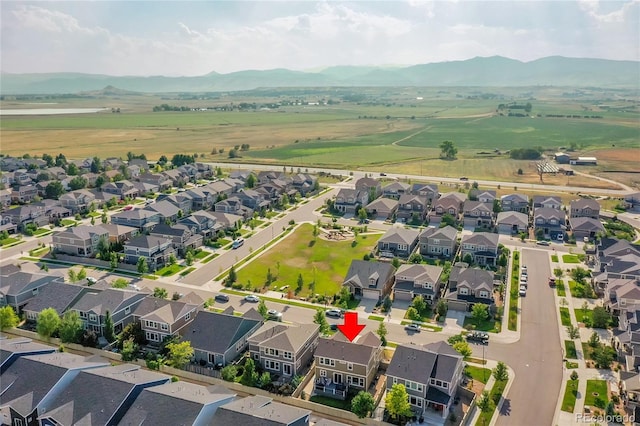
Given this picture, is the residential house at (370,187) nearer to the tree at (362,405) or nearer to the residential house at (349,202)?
the residential house at (349,202)

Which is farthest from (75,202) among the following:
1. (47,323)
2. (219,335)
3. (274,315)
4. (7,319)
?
(219,335)

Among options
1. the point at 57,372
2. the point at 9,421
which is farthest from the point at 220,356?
the point at 9,421

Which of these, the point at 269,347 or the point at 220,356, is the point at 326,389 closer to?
the point at 269,347

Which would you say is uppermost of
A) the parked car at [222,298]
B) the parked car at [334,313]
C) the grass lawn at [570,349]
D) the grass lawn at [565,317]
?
the parked car at [222,298]

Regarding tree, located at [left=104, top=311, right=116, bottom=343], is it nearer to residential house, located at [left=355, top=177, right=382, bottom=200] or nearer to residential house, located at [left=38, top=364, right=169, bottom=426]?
residential house, located at [left=38, top=364, right=169, bottom=426]

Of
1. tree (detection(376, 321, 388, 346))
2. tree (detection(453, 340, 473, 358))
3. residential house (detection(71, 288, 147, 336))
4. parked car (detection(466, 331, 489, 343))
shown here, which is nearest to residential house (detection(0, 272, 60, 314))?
residential house (detection(71, 288, 147, 336))

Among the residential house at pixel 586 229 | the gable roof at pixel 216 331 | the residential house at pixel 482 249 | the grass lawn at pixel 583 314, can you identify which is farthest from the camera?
the residential house at pixel 586 229

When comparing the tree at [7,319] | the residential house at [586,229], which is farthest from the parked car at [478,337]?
the tree at [7,319]

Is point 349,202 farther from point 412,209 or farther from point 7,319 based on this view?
point 7,319
